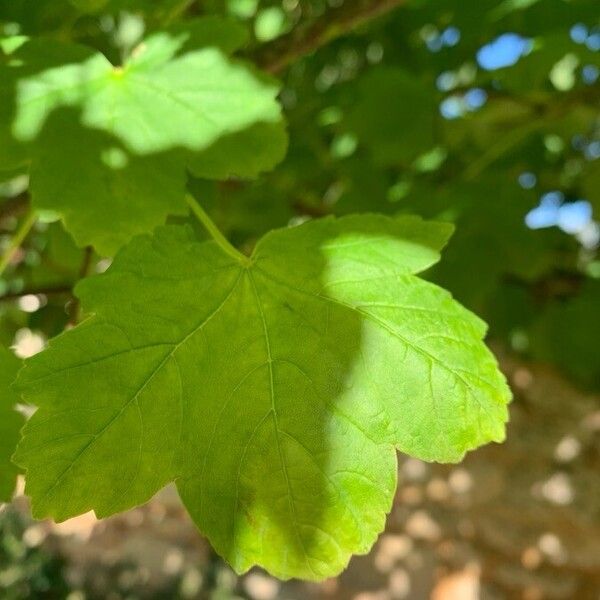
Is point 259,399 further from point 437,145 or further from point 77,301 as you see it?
point 437,145

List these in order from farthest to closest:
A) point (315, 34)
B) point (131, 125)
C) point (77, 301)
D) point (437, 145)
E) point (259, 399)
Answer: point (437, 145) < point (315, 34) < point (77, 301) < point (131, 125) < point (259, 399)

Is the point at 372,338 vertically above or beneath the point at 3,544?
above

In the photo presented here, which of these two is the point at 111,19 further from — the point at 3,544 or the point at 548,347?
the point at 3,544

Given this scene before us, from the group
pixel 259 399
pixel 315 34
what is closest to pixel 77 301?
pixel 259 399

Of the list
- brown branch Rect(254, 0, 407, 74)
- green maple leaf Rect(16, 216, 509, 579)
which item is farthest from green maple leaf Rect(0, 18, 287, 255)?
brown branch Rect(254, 0, 407, 74)

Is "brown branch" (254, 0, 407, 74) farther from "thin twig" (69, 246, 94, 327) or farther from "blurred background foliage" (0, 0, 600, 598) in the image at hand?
"thin twig" (69, 246, 94, 327)

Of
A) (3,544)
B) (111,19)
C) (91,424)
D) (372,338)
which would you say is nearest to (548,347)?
(111,19)
